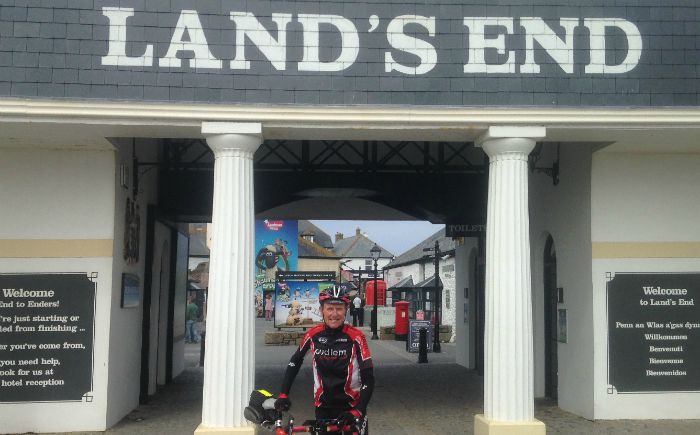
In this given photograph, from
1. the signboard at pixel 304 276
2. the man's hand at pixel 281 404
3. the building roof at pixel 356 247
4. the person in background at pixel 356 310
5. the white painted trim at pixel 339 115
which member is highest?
the building roof at pixel 356 247

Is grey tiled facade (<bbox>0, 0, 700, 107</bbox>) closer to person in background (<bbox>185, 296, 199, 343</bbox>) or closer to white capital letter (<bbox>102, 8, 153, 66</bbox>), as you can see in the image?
white capital letter (<bbox>102, 8, 153, 66</bbox>)

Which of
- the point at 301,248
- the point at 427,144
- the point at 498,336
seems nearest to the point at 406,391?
the point at 427,144

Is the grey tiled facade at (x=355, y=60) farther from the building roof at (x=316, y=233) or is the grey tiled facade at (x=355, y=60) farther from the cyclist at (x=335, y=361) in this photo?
the building roof at (x=316, y=233)

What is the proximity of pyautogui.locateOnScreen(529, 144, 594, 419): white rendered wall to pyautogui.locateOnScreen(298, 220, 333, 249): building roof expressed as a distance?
70.7m

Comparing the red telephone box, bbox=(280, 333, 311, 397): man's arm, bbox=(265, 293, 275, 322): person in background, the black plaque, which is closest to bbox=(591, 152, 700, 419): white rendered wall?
bbox=(280, 333, 311, 397): man's arm

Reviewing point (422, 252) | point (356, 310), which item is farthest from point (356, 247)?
point (356, 310)

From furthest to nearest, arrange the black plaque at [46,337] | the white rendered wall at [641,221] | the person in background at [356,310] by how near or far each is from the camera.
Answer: the person in background at [356,310] < the white rendered wall at [641,221] < the black plaque at [46,337]

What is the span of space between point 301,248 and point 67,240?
66.2 meters

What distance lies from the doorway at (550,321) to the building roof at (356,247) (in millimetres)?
73466

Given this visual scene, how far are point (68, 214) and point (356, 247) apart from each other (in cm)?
8177

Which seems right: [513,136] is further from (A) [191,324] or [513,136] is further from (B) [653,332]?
(A) [191,324]

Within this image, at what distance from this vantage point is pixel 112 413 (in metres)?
10.5

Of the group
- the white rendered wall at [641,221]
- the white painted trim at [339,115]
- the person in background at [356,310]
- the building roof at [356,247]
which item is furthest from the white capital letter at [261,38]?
the building roof at [356,247]

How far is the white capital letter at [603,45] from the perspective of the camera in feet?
31.1
